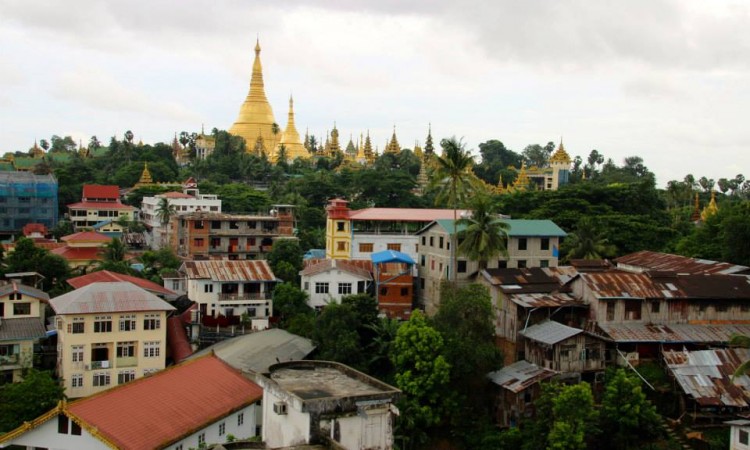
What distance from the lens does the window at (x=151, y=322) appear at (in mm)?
34375

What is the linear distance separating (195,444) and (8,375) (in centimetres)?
1288

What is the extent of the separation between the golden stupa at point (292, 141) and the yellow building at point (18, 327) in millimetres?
73787

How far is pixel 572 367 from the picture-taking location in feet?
98.9

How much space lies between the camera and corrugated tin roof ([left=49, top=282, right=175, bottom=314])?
33344 millimetres

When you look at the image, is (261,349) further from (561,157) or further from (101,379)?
(561,157)

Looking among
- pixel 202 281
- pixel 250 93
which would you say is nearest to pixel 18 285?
pixel 202 281

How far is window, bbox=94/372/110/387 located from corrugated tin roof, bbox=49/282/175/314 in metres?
2.71

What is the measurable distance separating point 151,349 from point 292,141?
8141 centimetres

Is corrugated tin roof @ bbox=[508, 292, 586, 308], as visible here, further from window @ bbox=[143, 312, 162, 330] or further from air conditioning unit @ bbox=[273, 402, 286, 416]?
air conditioning unit @ bbox=[273, 402, 286, 416]

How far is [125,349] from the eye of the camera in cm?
3412

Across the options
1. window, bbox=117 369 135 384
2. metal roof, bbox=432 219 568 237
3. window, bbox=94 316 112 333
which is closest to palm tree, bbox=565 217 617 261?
metal roof, bbox=432 219 568 237

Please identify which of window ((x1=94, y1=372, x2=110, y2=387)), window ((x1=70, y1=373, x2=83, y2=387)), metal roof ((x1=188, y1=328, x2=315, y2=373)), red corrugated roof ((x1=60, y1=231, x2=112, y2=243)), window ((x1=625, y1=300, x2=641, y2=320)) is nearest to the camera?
metal roof ((x1=188, y1=328, x2=315, y2=373))

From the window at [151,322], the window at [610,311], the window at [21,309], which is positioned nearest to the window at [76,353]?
the window at [151,322]

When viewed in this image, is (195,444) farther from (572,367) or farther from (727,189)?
(727,189)
